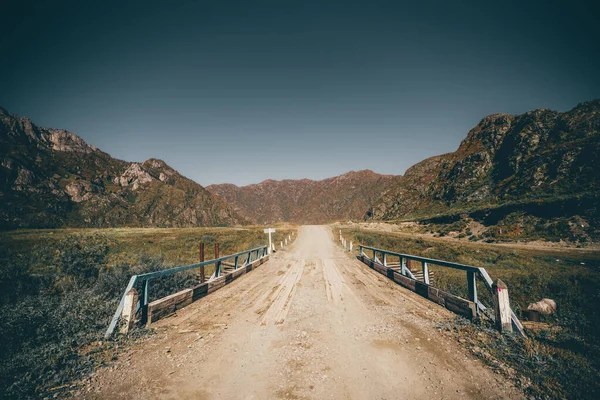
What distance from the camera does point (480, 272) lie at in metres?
5.78

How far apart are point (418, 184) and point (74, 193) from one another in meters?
205

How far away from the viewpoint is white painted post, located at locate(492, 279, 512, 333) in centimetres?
502

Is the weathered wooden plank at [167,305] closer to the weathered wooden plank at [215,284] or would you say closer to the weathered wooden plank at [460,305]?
the weathered wooden plank at [215,284]

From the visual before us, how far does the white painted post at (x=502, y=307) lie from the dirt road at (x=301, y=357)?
1298 mm

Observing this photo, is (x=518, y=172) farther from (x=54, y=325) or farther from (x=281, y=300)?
(x=54, y=325)

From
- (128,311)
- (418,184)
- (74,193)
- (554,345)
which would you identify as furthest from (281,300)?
(74,193)

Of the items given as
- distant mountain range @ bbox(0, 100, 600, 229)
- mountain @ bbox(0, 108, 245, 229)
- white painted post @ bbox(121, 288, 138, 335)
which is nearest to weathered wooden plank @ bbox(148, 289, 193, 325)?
white painted post @ bbox(121, 288, 138, 335)

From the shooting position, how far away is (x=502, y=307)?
16.6 feet

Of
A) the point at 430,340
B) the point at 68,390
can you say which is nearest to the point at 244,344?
the point at 68,390

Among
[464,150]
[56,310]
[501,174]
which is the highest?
[464,150]

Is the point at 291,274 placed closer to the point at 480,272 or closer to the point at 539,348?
the point at 480,272

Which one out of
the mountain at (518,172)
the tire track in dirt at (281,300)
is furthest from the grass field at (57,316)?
the mountain at (518,172)

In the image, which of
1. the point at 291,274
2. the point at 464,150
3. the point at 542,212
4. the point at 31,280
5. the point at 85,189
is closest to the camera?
the point at 31,280

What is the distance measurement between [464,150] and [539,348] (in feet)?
333
